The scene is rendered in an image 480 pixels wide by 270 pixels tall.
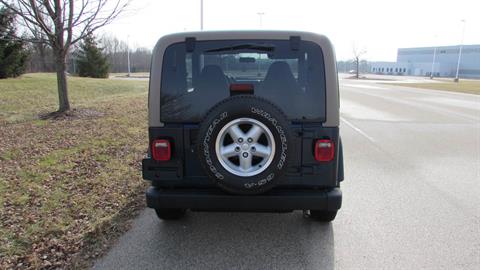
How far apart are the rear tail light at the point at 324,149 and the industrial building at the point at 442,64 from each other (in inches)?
4252

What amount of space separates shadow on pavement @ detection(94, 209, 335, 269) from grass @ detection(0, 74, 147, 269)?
0.42 m

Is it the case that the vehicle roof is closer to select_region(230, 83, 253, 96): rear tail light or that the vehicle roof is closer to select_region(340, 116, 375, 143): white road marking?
select_region(230, 83, 253, 96): rear tail light

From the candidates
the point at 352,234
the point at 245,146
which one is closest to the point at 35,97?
the point at 245,146

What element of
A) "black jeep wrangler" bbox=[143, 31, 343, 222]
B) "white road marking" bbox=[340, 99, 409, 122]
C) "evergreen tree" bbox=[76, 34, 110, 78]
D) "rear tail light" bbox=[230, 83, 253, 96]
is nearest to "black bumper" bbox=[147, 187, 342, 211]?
"black jeep wrangler" bbox=[143, 31, 343, 222]

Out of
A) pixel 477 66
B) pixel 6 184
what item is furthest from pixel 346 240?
pixel 477 66

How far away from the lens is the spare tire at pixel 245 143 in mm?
3010

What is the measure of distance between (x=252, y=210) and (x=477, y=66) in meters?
122

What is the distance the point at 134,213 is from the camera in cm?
424

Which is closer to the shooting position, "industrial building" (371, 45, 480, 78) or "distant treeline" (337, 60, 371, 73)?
"industrial building" (371, 45, 480, 78)

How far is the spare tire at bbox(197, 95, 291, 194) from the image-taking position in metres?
3.01

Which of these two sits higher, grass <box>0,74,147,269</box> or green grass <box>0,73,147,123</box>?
green grass <box>0,73,147,123</box>

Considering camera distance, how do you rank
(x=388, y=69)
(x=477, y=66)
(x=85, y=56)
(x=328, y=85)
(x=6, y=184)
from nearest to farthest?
Result: (x=328, y=85) → (x=6, y=184) → (x=85, y=56) → (x=477, y=66) → (x=388, y=69)

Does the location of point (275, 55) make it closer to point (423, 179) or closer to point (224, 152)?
point (224, 152)

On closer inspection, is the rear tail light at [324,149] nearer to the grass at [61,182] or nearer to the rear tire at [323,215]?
the rear tire at [323,215]
